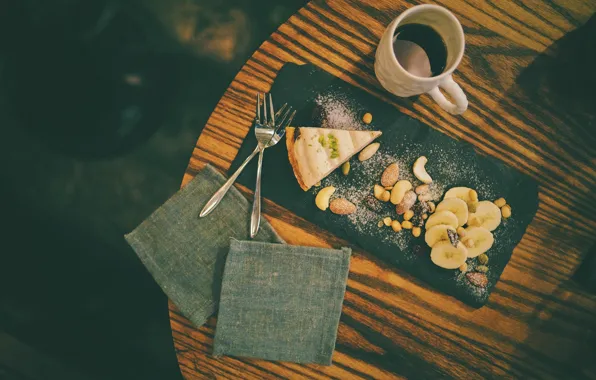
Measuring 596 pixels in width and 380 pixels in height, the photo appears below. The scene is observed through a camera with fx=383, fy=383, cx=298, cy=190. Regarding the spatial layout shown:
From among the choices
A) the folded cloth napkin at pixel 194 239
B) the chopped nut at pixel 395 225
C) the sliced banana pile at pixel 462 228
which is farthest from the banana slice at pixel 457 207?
the folded cloth napkin at pixel 194 239

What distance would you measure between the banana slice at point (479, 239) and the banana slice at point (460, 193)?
0.24 ft

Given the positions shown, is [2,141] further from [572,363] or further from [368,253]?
[572,363]

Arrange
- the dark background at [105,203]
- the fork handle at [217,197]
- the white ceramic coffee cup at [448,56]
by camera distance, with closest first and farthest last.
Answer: the white ceramic coffee cup at [448,56]
the fork handle at [217,197]
the dark background at [105,203]

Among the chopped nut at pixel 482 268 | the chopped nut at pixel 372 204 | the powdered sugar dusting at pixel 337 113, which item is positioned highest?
the powdered sugar dusting at pixel 337 113

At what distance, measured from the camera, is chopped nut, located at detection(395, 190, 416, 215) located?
0.91 meters

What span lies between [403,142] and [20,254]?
145 centimetres

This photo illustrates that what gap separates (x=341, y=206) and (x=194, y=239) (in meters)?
0.35

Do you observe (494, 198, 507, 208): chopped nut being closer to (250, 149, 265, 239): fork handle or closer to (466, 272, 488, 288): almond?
(466, 272, 488, 288): almond

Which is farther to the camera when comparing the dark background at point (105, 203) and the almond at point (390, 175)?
the dark background at point (105, 203)

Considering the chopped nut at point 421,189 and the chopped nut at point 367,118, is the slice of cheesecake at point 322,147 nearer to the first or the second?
the chopped nut at point 367,118

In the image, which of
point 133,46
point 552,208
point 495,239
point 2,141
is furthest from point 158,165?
point 552,208

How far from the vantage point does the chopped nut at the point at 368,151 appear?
91cm

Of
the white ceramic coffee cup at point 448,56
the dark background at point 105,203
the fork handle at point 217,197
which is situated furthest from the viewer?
the dark background at point 105,203

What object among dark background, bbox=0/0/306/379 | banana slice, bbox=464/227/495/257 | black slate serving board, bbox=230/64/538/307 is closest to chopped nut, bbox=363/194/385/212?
black slate serving board, bbox=230/64/538/307
